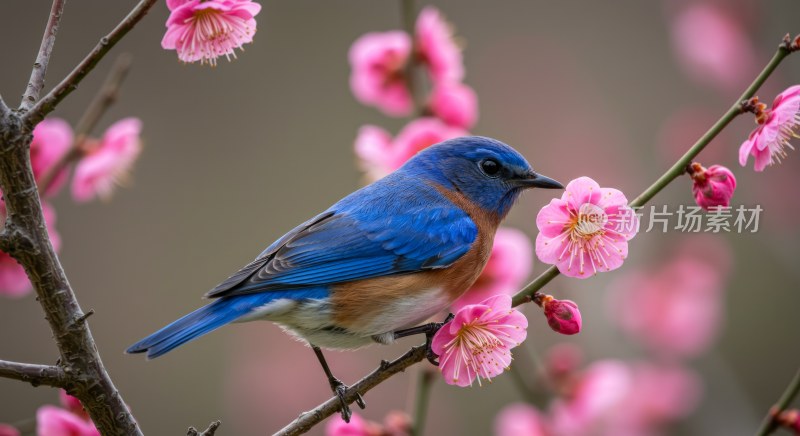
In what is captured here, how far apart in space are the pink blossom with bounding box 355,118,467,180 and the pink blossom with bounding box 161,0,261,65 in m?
1.17

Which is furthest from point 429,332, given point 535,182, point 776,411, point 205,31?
point 205,31

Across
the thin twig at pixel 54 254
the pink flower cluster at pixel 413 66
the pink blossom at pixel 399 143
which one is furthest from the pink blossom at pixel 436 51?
the thin twig at pixel 54 254

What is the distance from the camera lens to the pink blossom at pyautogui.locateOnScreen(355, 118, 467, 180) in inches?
132

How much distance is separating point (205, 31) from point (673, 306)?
3.07 metres

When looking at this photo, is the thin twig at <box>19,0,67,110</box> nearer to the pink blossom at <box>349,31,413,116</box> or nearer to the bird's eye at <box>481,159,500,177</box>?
the pink blossom at <box>349,31,413,116</box>

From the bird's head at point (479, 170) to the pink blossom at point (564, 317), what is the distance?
1.13m

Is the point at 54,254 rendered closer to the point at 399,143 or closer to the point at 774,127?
the point at 399,143

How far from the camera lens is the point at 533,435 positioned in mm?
3418

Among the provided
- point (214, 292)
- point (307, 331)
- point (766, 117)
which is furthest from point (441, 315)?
point (766, 117)

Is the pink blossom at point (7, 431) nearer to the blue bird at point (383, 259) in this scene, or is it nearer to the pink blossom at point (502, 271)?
the blue bird at point (383, 259)

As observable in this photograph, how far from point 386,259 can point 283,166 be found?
4.83m

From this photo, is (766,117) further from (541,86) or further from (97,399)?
(541,86)

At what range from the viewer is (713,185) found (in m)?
2.26

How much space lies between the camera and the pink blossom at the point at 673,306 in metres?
4.41
